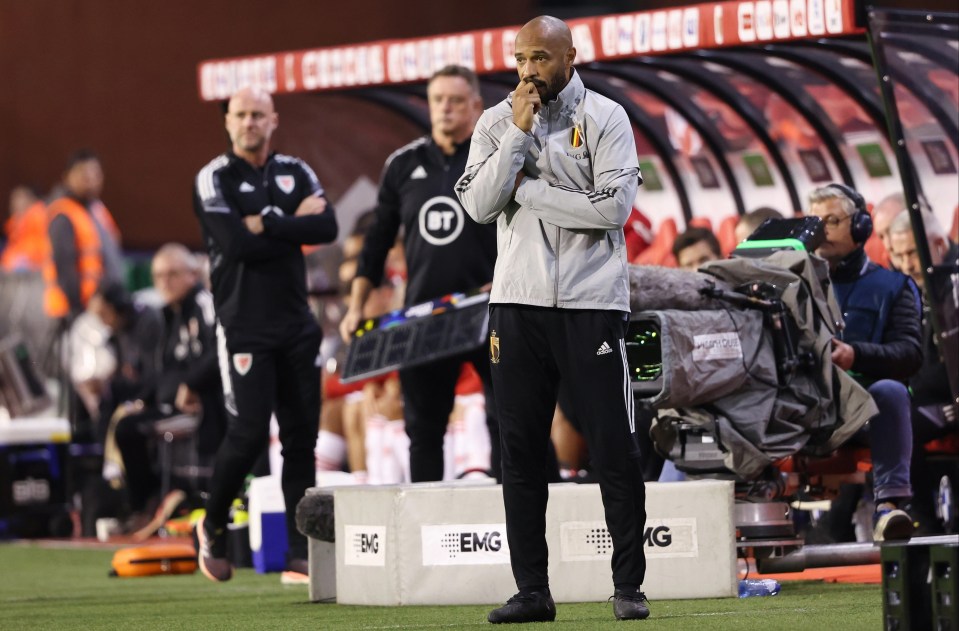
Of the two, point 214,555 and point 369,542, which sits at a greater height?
point 369,542

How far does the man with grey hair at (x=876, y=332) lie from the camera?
754 centimetres

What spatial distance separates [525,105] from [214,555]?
3.46m

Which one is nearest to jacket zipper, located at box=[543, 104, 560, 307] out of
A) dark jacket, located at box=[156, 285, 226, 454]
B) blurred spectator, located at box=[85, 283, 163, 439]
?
dark jacket, located at box=[156, 285, 226, 454]

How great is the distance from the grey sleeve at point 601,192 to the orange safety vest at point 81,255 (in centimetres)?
1223

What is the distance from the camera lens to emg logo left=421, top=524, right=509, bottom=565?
6.71 m

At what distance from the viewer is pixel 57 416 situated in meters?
15.1

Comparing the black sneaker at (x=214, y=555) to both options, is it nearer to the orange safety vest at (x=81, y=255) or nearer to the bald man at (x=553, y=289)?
the bald man at (x=553, y=289)

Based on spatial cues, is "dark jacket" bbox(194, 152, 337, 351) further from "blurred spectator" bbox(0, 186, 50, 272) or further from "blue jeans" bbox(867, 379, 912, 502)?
"blurred spectator" bbox(0, 186, 50, 272)

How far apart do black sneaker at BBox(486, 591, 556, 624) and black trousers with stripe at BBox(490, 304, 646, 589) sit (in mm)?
49

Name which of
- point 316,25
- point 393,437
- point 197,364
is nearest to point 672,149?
point 393,437

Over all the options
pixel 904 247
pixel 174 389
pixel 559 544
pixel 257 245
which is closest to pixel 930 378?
pixel 904 247

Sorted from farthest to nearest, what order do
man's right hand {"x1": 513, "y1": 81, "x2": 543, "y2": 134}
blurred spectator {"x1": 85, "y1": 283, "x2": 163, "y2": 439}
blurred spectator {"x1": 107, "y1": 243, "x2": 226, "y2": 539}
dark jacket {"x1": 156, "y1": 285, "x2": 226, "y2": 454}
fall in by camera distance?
1. blurred spectator {"x1": 85, "y1": 283, "x2": 163, "y2": 439}
2. blurred spectator {"x1": 107, "y1": 243, "x2": 226, "y2": 539}
3. dark jacket {"x1": 156, "y1": 285, "x2": 226, "y2": 454}
4. man's right hand {"x1": 513, "y1": 81, "x2": 543, "y2": 134}

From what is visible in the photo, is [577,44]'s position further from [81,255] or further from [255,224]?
[81,255]

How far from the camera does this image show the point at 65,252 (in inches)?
693
